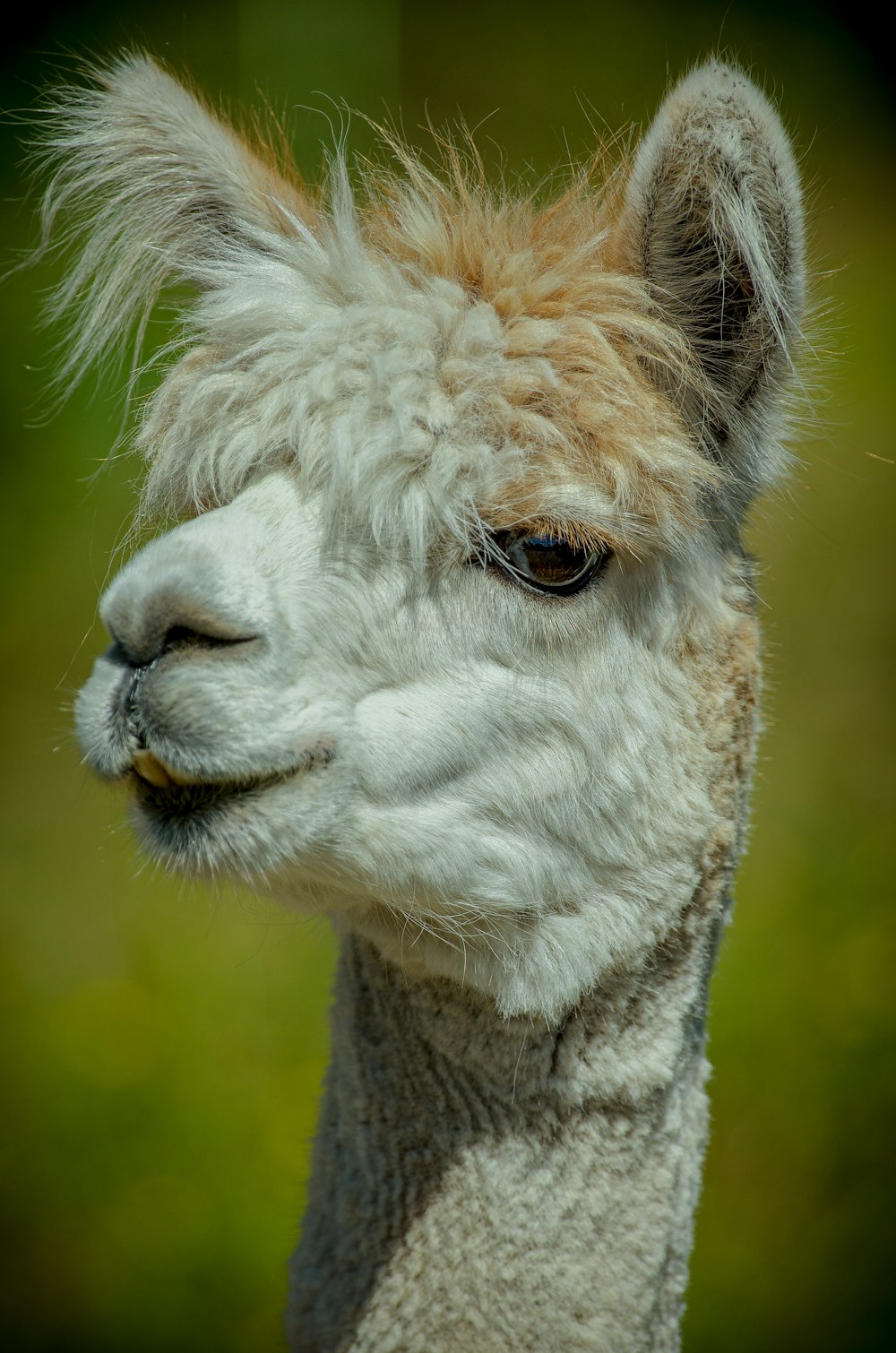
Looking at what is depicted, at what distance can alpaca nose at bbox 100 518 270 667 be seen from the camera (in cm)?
153

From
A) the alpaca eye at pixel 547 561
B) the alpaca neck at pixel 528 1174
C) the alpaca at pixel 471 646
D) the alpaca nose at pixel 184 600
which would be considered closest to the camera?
the alpaca nose at pixel 184 600

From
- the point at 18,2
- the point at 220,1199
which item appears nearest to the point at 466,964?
the point at 220,1199

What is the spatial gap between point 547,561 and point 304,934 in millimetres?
2020

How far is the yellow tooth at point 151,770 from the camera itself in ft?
5.22

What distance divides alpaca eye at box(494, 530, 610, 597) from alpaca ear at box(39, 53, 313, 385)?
31.1 inches

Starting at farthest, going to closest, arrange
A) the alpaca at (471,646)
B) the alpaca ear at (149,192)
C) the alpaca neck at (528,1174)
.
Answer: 1. the alpaca ear at (149,192)
2. the alpaca neck at (528,1174)
3. the alpaca at (471,646)

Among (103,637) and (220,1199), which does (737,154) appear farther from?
(103,637)

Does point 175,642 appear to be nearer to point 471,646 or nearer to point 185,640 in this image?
point 185,640

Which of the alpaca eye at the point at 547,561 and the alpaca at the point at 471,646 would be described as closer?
the alpaca at the point at 471,646

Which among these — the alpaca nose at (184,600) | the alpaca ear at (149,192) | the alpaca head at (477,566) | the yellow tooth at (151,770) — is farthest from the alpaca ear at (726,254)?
the yellow tooth at (151,770)

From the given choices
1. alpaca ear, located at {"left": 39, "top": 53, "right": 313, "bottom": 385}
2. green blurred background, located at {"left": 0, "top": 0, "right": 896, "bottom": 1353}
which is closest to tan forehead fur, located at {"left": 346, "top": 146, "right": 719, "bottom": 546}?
alpaca ear, located at {"left": 39, "top": 53, "right": 313, "bottom": 385}

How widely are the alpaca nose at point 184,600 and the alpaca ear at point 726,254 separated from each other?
79 centimetres

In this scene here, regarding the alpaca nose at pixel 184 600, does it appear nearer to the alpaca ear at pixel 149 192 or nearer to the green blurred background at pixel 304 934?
the alpaca ear at pixel 149 192

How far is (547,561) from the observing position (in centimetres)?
177
